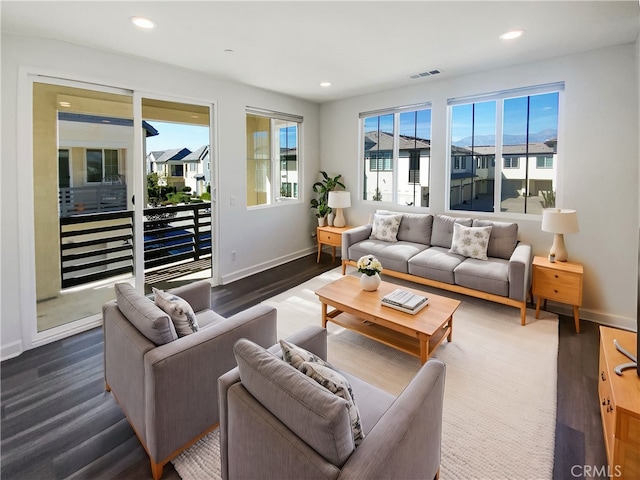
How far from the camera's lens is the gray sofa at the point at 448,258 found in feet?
11.4

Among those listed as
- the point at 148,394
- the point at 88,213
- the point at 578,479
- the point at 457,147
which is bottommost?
the point at 578,479

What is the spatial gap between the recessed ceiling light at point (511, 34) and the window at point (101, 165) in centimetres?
381

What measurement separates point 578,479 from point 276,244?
14.5 feet

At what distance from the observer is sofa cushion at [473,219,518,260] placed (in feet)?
13.1

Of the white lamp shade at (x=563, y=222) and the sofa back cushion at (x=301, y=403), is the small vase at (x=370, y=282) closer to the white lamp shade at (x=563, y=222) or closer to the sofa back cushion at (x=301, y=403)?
the white lamp shade at (x=563, y=222)

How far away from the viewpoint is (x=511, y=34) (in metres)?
3.01

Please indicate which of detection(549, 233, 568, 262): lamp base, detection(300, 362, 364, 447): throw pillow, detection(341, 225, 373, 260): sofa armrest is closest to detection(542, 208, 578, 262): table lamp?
detection(549, 233, 568, 262): lamp base

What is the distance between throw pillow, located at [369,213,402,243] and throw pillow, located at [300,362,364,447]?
3.66m

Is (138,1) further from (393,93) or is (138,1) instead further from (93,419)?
(393,93)

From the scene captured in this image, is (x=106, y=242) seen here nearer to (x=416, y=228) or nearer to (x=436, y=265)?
(x=436, y=265)

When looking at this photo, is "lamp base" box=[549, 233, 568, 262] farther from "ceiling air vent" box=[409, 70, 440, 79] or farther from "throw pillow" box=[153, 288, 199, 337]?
"throw pillow" box=[153, 288, 199, 337]

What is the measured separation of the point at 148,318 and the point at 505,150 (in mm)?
4264

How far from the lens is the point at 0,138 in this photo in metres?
2.76

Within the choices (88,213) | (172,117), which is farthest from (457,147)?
(88,213)
